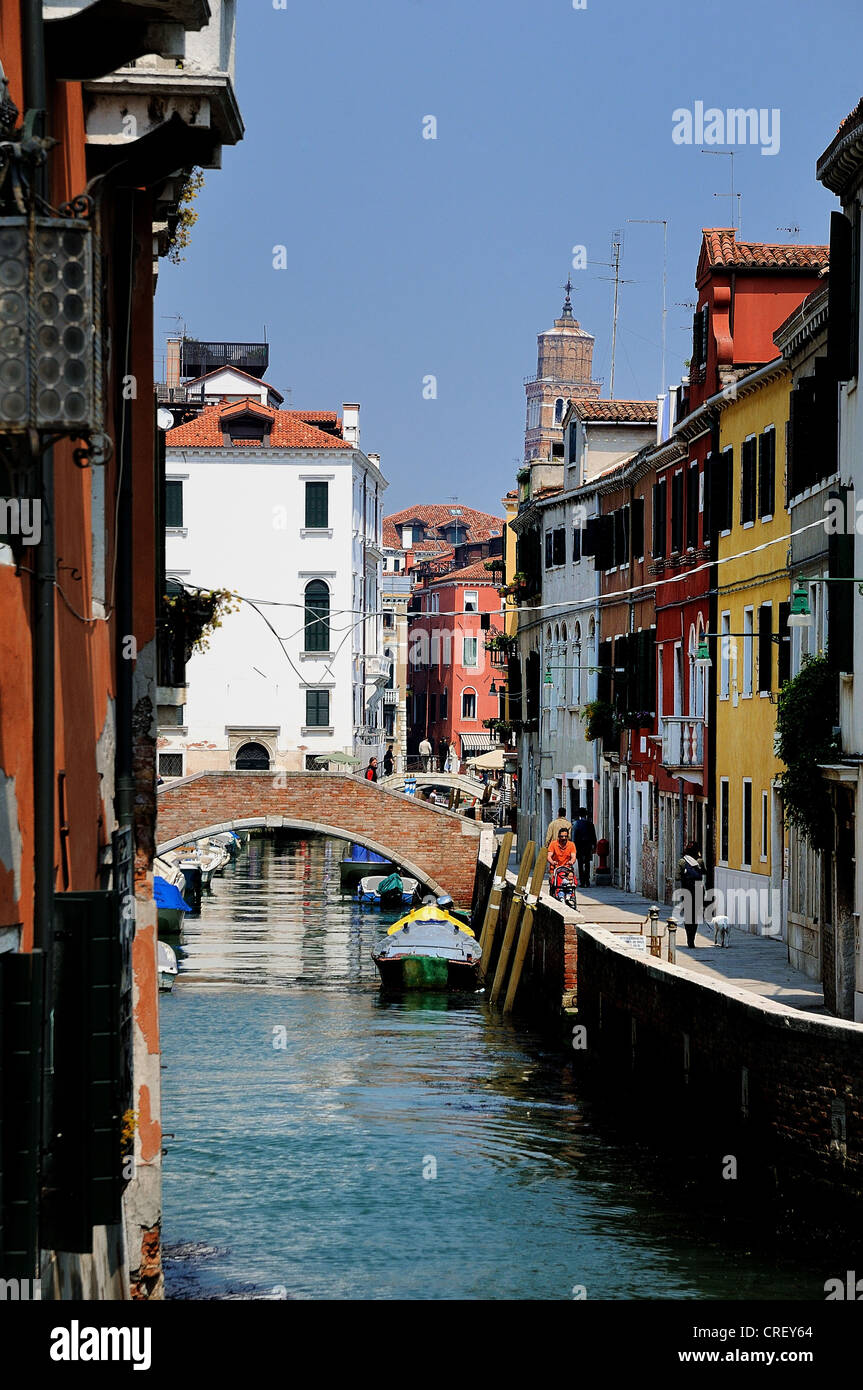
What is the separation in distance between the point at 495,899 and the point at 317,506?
2245 cm

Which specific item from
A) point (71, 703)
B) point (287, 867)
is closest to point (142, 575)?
point (71, 703)

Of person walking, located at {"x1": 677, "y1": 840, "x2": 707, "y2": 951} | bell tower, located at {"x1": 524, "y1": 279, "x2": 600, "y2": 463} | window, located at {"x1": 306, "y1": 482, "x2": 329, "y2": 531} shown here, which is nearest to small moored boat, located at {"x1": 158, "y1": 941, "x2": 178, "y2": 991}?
person walking, located at {"x1": 677, "y1": 840, "x2": 707, "y2": 951}

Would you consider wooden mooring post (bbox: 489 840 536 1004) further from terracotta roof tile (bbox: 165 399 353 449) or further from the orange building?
terracotta roof tile (bbox: 165 399 353 449)

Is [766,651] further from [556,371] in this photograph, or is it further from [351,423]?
[556,371]

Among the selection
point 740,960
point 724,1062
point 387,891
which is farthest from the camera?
point 387,891

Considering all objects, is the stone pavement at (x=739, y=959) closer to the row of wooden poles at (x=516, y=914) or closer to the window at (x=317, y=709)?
the row of wooden poles at (x=516, y=914)

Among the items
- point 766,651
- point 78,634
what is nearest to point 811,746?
point 766,651

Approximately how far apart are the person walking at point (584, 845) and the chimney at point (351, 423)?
23.2 m

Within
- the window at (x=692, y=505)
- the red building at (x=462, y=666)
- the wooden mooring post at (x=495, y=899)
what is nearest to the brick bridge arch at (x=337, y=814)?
the wooden mooring post at (x=495, y=899)

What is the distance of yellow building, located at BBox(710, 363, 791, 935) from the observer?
22750 mm

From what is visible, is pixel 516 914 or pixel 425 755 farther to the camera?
pixel 425 755

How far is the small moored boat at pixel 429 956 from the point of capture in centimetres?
2969

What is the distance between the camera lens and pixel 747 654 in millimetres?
24766

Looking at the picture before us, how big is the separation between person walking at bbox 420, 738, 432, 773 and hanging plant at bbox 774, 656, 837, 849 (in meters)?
52.4
